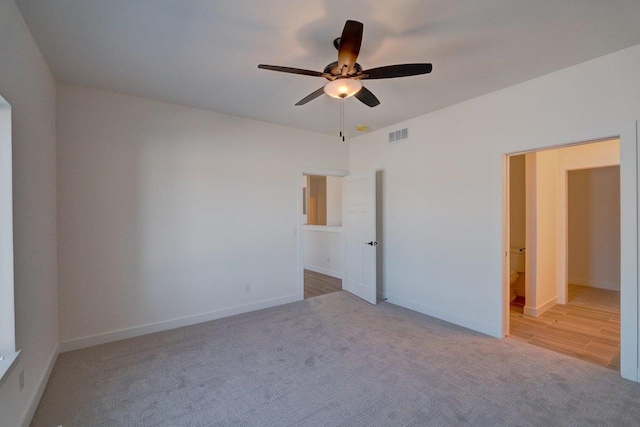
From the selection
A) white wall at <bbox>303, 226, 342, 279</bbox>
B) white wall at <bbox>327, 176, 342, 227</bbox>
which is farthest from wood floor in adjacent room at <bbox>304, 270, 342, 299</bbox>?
white wall at <bbox>327, 176, 342, 227</bbox>

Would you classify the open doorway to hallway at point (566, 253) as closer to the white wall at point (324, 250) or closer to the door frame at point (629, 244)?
the door frame at point (629, 244)

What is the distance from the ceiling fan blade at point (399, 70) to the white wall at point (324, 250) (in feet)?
14.0

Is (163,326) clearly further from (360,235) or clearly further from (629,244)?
(629,244)

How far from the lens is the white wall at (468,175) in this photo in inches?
101

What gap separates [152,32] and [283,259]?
319cm

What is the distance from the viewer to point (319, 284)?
5.65 metres

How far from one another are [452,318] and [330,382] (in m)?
2.07

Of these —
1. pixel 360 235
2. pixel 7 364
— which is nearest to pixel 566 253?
pixel 360 235

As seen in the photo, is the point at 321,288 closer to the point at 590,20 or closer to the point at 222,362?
the point at 222,362

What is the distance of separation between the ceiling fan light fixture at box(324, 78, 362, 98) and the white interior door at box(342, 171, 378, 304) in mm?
2250

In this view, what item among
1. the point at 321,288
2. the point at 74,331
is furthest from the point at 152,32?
the point at 321,288

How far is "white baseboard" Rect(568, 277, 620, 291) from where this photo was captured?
5.04 metres

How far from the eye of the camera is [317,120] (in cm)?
414

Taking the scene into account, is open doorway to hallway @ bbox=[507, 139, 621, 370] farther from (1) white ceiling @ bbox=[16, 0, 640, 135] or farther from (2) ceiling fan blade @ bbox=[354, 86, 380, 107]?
(2) ceiling fan blade @ bbox=[354, 86, 380, 107]
